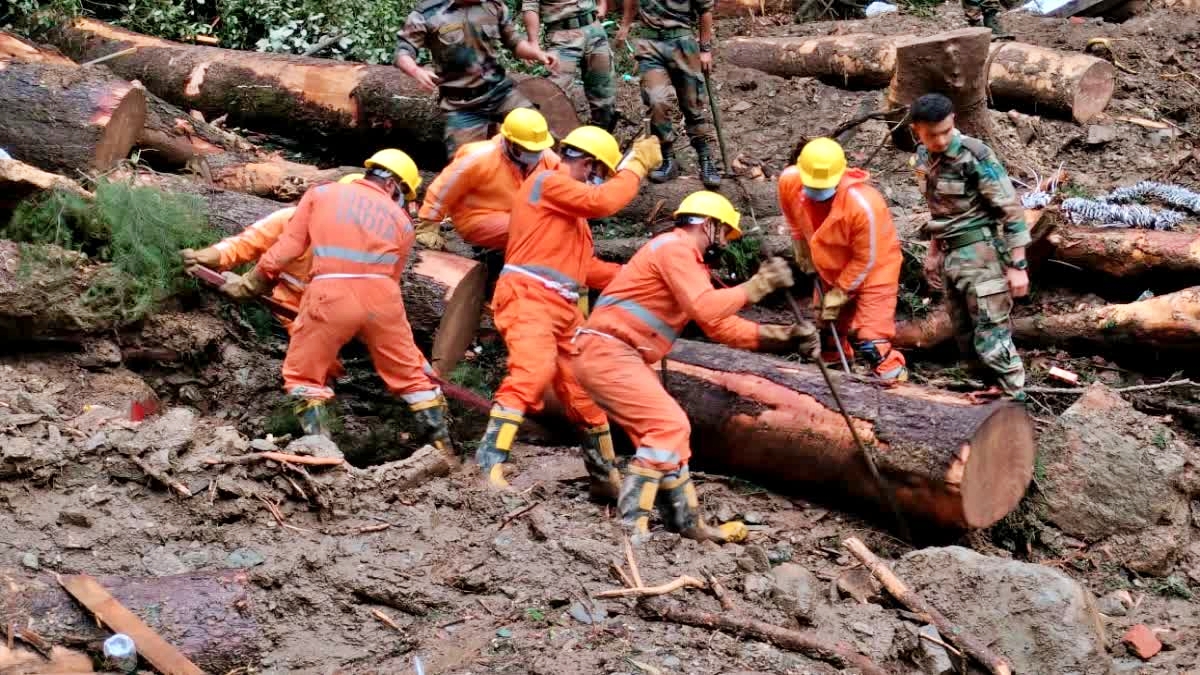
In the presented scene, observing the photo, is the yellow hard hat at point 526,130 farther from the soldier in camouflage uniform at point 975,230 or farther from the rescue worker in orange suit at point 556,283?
the soldier in camouflage uniform at point 975,230

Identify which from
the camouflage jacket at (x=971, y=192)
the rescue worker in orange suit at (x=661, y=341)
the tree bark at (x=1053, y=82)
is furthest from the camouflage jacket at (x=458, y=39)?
the tree bark at (x=1053, y=82)

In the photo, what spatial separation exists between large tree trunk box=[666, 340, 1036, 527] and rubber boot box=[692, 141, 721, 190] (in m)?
2.27

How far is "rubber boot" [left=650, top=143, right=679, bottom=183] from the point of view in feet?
30.8

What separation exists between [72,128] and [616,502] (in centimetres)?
448

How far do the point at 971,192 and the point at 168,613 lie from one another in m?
4.77

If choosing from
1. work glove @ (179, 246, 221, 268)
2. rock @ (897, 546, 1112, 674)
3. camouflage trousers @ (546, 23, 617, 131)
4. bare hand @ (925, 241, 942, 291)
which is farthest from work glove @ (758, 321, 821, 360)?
camouflage trousers @ (546, 23, 617, 131)

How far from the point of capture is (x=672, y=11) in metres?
9.28

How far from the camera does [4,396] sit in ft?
20.8

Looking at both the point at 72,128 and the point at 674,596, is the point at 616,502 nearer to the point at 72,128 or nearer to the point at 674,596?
the point at 674,596

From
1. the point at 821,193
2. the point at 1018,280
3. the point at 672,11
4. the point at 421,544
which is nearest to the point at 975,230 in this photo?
the point at 1018,280

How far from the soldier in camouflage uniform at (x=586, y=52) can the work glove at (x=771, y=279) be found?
12.9 feet

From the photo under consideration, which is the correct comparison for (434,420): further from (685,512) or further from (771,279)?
(771,279)

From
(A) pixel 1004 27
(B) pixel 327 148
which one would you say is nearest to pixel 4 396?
(B) pixel 327 148

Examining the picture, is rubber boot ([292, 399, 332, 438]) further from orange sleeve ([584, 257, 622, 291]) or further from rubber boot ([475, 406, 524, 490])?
orange sleeve ([584, 257, 622, 291])
